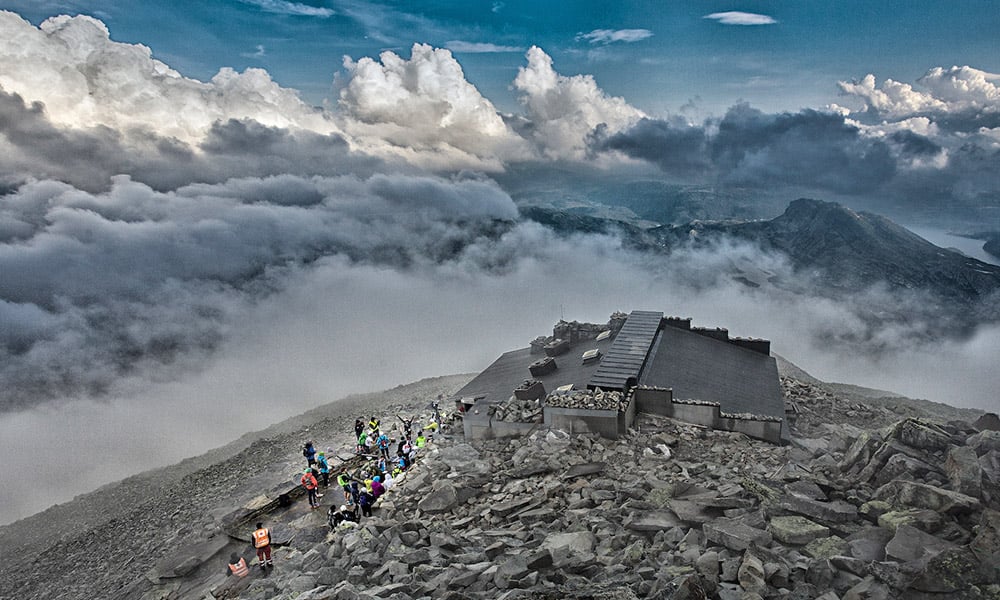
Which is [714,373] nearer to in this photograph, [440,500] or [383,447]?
[440,500]

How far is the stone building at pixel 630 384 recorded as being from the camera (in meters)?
22.7

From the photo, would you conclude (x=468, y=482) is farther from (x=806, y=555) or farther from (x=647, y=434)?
(x=806, y=555)

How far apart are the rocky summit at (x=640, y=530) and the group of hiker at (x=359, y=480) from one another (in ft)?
2.03

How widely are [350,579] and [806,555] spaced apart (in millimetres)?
10214

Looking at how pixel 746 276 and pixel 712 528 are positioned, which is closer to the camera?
pixel 712 528

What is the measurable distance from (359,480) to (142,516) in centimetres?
1410

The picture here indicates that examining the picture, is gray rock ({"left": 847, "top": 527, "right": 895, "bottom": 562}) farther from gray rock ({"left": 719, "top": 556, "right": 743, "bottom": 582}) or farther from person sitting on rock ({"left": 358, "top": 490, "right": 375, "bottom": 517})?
person sitting on rock ({"left": 358, "top": 490, "right": 375, "bottom": 517})

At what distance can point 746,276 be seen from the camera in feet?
615

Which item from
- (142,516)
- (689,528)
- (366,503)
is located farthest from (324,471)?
(689,528)

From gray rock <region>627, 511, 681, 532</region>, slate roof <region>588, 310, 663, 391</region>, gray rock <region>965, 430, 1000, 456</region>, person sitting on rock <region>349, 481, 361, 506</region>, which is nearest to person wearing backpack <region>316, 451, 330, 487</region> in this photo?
person sitting on rock <region>349, 481, 361, 506</region>

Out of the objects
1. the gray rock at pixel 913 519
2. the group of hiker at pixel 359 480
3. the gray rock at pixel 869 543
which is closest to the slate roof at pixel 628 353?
the group of hiker at pixel 359 480

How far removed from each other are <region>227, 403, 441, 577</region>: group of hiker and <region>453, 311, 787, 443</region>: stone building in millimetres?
3315

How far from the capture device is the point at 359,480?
24312 millimetres

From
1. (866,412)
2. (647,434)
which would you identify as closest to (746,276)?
(866,412)
